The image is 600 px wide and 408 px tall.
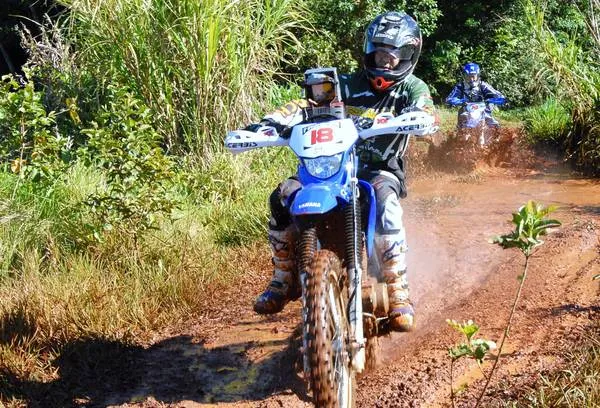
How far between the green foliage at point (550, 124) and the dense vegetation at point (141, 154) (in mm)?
27

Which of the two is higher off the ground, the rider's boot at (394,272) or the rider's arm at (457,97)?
the rider's boot at (394,272)

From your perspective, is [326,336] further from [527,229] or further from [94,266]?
[94,266]

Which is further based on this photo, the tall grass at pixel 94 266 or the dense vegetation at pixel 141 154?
the dense vegetation at pixel 141 154

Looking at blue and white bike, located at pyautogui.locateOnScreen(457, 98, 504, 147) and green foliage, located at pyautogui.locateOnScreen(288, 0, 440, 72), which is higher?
green foliage, located at pyautogui.locateOnScreen(288, 0, 440, 72)

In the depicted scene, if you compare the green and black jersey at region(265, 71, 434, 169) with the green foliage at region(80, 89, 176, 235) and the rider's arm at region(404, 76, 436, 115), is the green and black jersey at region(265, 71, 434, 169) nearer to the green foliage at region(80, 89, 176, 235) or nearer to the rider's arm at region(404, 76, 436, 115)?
the rider's arm at region(404, 76, 436, 115)

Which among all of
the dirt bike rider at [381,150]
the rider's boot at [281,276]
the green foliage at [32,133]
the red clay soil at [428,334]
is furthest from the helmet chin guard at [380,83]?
the green foliage at [32,133]

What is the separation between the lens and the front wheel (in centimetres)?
314

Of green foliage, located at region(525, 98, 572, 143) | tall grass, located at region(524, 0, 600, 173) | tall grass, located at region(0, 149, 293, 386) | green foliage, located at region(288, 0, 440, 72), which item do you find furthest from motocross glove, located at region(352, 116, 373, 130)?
green foliage, located at region(288, 0, 440, 72)

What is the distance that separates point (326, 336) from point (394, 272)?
107 centimetres

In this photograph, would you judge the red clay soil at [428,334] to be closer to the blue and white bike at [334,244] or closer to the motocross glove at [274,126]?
the blue and white bike at [334,244]

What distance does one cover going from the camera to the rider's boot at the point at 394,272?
405 centimetres

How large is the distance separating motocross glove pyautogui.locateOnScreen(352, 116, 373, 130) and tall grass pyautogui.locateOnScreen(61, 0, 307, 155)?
4.27 metres

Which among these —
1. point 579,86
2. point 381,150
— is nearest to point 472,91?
point 579,86

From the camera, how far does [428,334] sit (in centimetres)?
469
